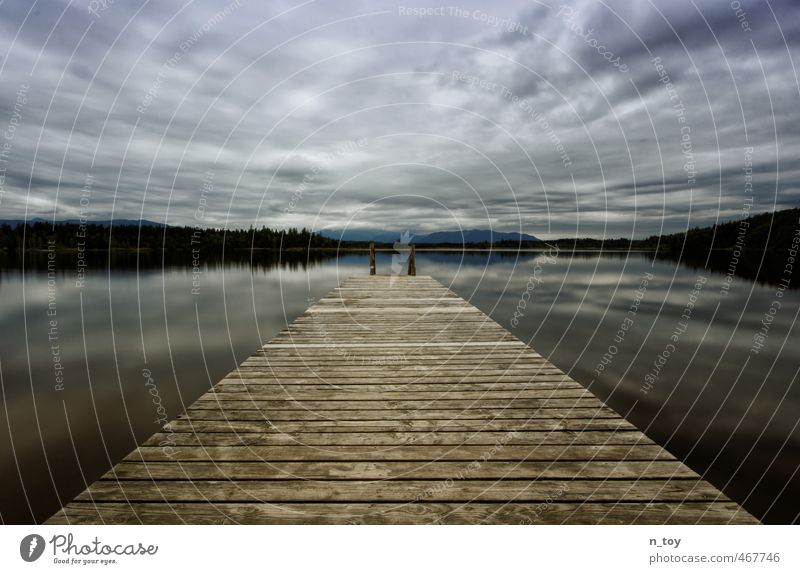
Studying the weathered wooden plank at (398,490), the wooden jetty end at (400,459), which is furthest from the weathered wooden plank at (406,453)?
the weathered wooden plank at (398,490)

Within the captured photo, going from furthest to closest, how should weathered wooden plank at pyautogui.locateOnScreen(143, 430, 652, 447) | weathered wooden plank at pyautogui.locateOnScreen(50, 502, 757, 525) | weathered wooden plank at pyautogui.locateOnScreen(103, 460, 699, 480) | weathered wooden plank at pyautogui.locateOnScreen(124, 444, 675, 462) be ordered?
weathered wooden plank at pyautogui.locateOnScreen(143, 430, 652, 447), weathered wooden plank at pyautogui.locateOnScreen(124, 444, 675, 462), weathered wooden plank at pyautogui.locateOnScreen(103, 460, 699, 480), weathered wooden plank at pyautogui.locateOnScreen(50, 502, 757, 525)

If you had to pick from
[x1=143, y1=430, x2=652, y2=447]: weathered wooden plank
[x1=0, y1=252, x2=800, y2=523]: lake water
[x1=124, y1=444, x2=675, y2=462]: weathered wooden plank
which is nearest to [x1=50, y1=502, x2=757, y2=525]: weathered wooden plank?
[x1=124, y1=444, x2=675, y2=462]: weathered wooden plank

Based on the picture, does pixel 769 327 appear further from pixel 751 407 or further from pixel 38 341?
pixel 38 341

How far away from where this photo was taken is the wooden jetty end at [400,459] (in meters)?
2.60

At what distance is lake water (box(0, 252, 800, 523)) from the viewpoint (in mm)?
5668

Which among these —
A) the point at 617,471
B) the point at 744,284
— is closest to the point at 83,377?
the point at 617,471

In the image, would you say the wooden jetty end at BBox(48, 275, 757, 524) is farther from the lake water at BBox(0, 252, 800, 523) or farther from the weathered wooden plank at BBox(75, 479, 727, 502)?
the lake water at BBox(0, 252, 800, 523)

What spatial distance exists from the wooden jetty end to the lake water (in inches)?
116

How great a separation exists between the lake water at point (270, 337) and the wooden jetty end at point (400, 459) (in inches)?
116

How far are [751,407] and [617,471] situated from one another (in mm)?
7337

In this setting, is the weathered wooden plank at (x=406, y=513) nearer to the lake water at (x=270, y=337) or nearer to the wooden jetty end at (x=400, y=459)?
the wooden jetty end at (x=400, y=459)

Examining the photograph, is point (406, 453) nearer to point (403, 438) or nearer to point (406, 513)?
point (403, 438)

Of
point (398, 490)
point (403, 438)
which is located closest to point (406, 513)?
point (398, 490)

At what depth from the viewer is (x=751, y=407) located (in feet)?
25.8
